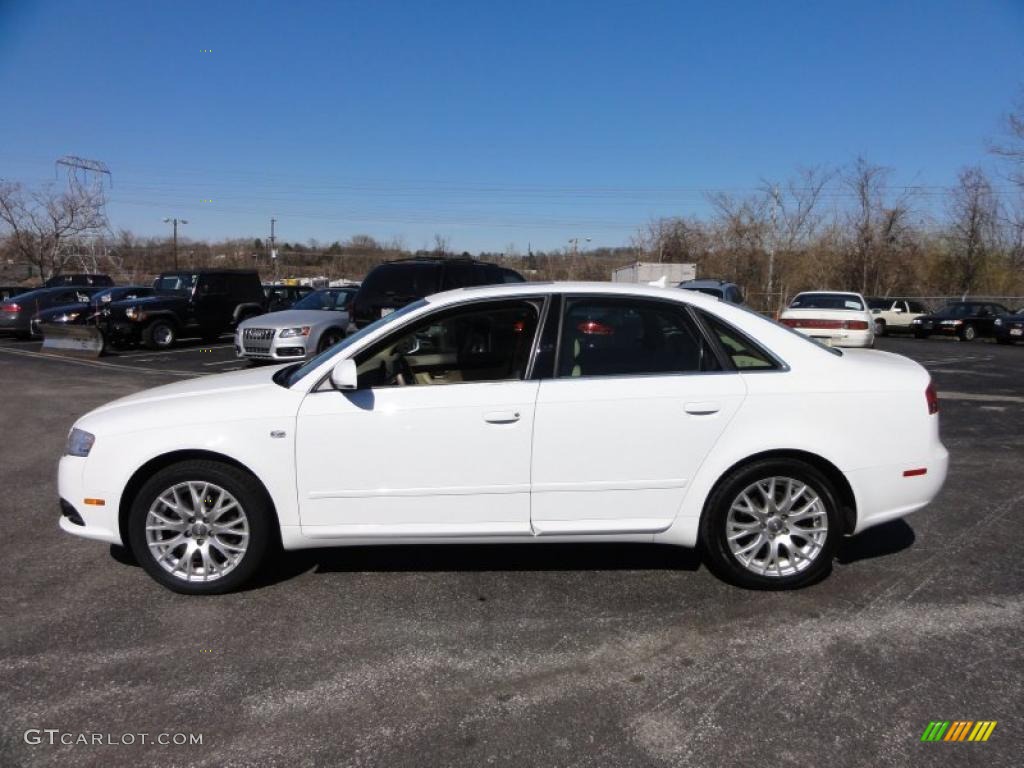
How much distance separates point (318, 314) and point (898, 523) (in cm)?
1092

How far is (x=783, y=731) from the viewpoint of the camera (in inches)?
104

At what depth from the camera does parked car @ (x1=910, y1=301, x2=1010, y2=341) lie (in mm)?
25797

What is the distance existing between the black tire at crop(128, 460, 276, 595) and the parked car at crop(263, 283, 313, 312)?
17579mm

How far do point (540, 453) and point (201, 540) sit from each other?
1908 millimetres

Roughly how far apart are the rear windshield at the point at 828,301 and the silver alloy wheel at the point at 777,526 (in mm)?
13801

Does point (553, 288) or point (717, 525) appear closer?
point (717, 525)

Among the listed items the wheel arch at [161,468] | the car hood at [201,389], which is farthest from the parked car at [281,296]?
the wheel arch at [161,468]

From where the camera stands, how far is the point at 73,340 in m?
16.9

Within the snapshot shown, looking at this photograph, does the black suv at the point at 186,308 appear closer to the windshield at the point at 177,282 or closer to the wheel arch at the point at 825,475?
the windshield at the point at 177,282

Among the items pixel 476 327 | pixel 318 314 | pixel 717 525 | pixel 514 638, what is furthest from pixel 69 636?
pixel 318 314

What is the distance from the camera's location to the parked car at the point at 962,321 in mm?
25797

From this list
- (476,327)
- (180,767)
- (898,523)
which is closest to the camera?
(180,767)

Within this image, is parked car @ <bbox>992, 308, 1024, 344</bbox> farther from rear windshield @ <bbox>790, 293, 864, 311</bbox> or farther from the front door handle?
the front door handle

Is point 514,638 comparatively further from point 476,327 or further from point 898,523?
point 898,523
